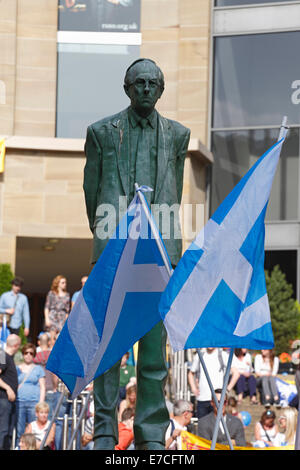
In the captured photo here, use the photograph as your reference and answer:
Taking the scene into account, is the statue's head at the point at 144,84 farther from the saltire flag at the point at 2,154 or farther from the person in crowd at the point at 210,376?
the saltire flag at the point at 2,154

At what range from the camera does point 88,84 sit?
24875mm

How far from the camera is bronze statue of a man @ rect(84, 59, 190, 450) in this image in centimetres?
730

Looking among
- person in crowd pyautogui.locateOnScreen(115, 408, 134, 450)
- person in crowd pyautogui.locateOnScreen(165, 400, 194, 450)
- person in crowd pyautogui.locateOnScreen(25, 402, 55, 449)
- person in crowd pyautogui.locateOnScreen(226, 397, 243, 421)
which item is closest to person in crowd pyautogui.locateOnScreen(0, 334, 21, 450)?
person in crowd pyautogui.locateOnScreen(25, 402, 55, 449)

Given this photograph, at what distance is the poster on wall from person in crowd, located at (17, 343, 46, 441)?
1226 cm

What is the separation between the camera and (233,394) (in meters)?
16.2

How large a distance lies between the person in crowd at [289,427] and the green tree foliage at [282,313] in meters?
6.11

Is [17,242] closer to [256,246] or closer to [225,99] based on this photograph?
[225,99]

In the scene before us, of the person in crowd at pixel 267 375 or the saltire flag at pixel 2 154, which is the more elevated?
the saltire flag at pixel 2 154

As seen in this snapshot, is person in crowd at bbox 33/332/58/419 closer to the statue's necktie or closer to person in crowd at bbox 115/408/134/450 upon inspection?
person in crowd at bbox 115/408/134/450

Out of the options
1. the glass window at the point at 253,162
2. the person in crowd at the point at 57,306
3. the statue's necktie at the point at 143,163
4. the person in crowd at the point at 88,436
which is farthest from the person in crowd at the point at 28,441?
the glass window at the point at 253,162

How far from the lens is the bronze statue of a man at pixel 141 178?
7.30 metres

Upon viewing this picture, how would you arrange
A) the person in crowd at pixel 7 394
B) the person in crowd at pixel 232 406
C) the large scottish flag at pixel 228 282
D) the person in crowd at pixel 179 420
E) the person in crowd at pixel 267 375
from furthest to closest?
the person in crowd at pixel 267 375
the person in crowd at pixel 232 406
the person in crowd at pixel 7 394
the person in crowd at pixel 179 420
the large scottish flag at pixel 228 282

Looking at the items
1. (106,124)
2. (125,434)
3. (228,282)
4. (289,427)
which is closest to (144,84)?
(106,124)

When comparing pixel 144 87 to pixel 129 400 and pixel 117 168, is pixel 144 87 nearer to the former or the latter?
pixel 117 168
